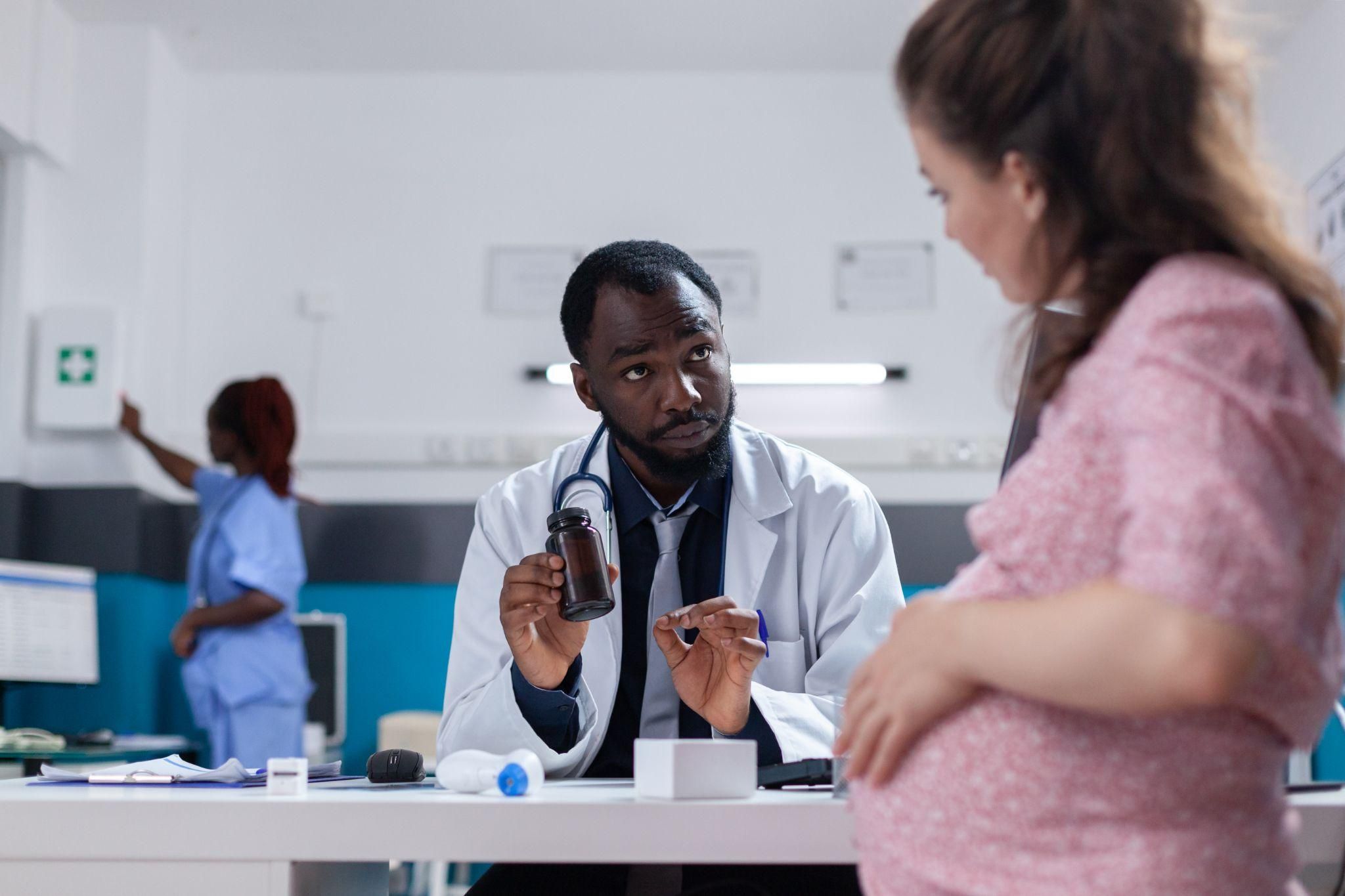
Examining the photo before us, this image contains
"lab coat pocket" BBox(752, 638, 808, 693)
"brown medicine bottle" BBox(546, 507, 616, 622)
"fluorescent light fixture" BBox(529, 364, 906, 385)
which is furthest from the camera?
"fluorescent light fixture" BBox(529, 364, 906, 385)

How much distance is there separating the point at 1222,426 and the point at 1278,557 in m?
0.07

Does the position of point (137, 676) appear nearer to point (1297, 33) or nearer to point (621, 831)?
point (621, 831)

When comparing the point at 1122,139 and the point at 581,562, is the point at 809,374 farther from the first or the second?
the point at 1122,139

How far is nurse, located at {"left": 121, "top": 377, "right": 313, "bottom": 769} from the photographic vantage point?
3658 millimetres

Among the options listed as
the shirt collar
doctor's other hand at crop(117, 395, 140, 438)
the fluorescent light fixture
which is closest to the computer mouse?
the shirt collar

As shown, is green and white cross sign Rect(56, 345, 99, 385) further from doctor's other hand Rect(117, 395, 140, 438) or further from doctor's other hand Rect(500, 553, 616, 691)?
doctor's other hand Rect(500, 553, 616, 691)

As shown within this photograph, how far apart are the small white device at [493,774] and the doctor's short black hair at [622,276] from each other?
0.91 metres

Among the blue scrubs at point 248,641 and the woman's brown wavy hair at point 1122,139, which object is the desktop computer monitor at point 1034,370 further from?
the blue scrubs at point 248,641

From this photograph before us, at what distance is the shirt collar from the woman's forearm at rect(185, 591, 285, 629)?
2.12m

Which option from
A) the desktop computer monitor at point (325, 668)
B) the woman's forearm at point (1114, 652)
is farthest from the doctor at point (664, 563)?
the desktop computer monitor at point (325, 668)

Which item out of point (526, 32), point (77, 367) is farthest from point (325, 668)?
point (526, 32)

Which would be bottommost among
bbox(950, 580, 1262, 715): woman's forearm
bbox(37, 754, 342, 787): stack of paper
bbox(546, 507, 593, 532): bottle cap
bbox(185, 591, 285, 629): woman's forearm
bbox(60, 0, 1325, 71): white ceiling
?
bbox(185, 591, 285, 629): woman's forearm

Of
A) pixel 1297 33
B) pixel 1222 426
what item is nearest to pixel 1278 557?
pixel 1222 426

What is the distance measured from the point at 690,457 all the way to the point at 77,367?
9.77ft
